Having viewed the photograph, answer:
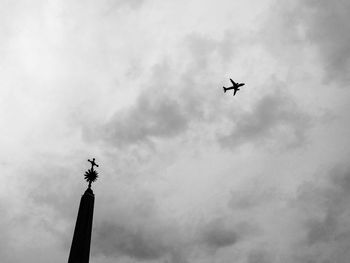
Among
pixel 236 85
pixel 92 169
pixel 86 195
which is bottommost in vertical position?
pixel 86 195

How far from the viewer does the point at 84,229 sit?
78.8 feet

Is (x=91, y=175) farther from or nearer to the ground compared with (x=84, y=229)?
farther from the ground

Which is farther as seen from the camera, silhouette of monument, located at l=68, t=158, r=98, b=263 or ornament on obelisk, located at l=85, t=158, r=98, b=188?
ornament on obelisk, located at l=85, t=158, r=98, b=188

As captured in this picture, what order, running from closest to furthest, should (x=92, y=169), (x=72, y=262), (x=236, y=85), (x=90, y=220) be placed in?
(x=72, y=262), (x=90, y=220), (x=92, y=169), (x=236, y=85)

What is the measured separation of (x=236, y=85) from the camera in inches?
2082

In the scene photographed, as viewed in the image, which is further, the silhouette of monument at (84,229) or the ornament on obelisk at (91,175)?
the ornament on obelisk at (91,175)

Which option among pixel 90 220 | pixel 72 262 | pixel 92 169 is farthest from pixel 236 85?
pixel 72 262

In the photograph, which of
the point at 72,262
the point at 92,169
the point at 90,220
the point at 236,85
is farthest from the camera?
the point at 236,85

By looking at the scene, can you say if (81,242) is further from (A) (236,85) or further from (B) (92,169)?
(A) (236,85)

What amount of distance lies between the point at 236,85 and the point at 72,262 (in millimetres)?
38743

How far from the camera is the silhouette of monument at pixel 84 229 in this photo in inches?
895

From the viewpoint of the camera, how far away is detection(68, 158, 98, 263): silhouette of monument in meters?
22.7

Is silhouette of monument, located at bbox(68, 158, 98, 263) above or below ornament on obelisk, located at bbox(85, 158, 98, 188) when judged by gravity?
below

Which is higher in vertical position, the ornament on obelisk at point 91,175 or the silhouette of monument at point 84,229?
the ornament on obelisk at point 91,175
